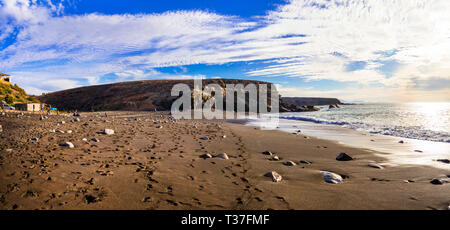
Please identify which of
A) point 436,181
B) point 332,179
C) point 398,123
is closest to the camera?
point 436,181

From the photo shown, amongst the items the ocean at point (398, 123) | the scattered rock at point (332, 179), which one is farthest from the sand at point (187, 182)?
the ocean at point (398, 123)

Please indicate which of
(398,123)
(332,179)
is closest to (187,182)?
(332,179)

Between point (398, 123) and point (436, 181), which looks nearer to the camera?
point (436, 181)

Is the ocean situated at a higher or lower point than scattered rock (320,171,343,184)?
higher

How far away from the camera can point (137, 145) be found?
7254mm

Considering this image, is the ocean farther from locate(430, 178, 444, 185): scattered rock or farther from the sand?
the sand

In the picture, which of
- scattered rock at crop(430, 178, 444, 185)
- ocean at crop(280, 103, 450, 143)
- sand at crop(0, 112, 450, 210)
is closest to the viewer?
sand at crop(0, 112, 450, 210)

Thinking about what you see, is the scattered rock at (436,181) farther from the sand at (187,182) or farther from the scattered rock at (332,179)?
the scattered rock at (332,179)

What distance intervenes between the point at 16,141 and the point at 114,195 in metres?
5.31

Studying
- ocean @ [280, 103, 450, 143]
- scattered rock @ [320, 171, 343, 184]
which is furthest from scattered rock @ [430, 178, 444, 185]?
ocean @ [280, 103, 450, 143]

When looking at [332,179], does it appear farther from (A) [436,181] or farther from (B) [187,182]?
(B) [187,182]

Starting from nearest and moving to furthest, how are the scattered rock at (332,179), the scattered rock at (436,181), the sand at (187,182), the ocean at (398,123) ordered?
the sand at (187,182) → the scattered rock at (436,181) → the scattered rock at (332,179) → the ocean at (398,123)
